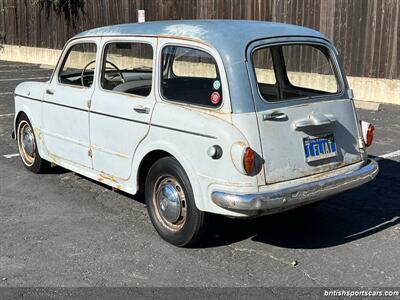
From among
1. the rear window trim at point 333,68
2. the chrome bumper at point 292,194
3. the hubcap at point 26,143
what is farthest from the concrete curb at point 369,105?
the hubcap at point 26,143

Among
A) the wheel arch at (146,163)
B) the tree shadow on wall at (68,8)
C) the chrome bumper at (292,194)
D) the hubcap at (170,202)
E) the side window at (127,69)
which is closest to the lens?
the chrome bumper at (292,194)

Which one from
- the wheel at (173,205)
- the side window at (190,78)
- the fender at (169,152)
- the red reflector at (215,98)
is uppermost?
the side window at (190,78)

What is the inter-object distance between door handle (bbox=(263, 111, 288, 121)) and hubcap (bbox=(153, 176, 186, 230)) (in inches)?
36.1

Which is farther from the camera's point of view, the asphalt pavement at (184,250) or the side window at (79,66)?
the side window at (79,66)

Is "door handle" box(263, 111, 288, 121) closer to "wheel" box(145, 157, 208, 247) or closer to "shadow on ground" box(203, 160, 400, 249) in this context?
"wheel" box(145, 157, 208, 247)

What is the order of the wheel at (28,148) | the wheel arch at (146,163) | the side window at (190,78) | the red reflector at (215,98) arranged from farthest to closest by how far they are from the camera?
1. the wheel at (28,148)
2. the wheel arch at (146,163)
3. the side window at (190,78)
4. the red reflector at (215,98)

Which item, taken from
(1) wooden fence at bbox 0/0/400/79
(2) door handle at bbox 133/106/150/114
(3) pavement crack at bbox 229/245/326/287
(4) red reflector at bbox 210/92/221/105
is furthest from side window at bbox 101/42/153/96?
(1) wooden fence at bbox 0/0/400/79

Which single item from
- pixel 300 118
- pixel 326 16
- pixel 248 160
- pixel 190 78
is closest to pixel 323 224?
pixel 300 118

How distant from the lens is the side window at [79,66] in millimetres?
5551

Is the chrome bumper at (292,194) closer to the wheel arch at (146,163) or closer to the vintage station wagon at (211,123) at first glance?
the vintage station wagon at (211,123)

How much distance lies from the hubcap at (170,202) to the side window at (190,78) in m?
0.70

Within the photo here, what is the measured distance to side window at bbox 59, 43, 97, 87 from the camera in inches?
219

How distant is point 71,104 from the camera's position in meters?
5.62

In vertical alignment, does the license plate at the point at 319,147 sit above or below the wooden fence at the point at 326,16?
below
